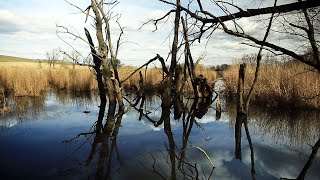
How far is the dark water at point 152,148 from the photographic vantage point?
349 centimetres

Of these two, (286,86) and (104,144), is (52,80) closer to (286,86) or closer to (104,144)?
(286,86)

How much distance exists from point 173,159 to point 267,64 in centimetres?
840

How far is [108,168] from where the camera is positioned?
357cm

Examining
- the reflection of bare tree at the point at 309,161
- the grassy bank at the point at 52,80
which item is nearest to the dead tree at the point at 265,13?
the reflection of bare tree at the point at 309,161

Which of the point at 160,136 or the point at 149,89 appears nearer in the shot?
the point at 160,136

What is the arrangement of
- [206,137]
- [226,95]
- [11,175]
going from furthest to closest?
[226,95] → [206,137] → [11,175]

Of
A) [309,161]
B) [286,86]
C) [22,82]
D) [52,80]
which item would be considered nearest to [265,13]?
[309,161]

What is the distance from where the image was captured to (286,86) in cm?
876

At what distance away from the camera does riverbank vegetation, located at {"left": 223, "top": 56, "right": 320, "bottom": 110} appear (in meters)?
8.09

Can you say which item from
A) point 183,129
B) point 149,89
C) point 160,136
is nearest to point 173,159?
point 160,136

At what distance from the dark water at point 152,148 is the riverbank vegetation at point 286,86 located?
908 millimetres

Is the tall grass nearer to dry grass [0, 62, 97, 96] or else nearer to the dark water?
dry grass [0, 62, 97, 96]

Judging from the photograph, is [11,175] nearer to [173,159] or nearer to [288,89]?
[173,159]

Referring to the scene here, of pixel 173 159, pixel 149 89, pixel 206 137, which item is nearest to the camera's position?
pixel 173 159
